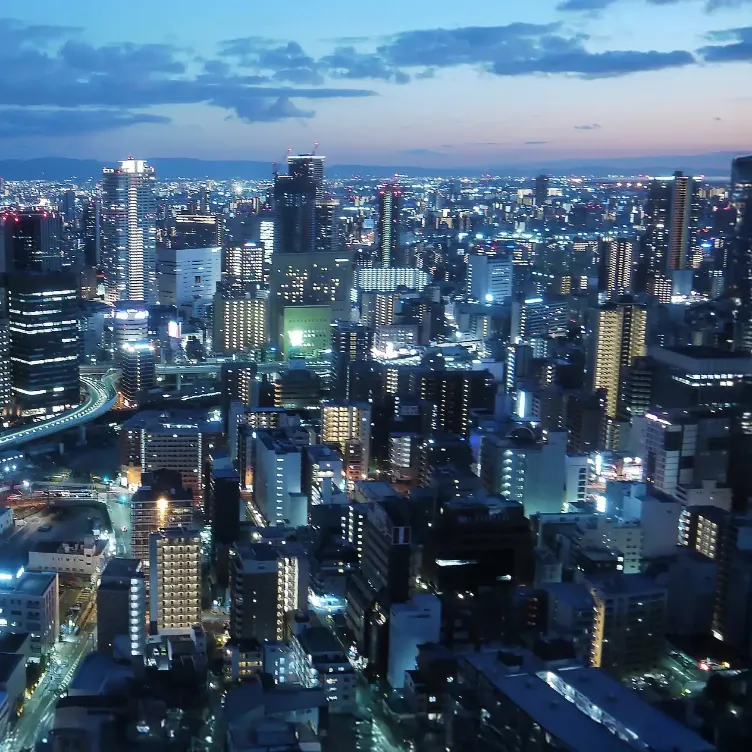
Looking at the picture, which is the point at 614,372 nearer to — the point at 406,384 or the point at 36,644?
the point at 406,384

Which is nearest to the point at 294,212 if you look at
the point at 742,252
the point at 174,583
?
the point at 742,252

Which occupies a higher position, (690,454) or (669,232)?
(669,232)

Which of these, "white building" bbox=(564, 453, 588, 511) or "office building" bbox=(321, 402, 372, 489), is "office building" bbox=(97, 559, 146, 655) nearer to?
"white building" bbox=(564, 453, 588, 511)

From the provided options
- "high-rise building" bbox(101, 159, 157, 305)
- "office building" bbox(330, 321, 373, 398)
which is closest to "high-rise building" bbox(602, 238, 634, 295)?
"office building" bbox(330, 321, 373, 398)

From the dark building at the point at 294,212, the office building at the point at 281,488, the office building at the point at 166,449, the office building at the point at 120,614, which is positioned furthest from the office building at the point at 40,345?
the dark building at the point at 294,212

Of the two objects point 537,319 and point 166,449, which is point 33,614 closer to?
point 166,449

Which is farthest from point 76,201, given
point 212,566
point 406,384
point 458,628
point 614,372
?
point 458,628

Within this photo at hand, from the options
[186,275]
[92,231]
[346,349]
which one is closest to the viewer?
[346,349]
